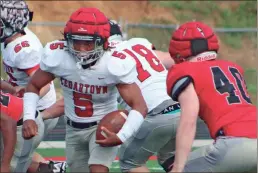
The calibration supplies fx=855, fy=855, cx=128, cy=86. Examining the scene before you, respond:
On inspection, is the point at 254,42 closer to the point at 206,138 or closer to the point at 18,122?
the point at 206,138

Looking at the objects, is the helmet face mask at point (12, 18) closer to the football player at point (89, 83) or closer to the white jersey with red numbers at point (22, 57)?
the white jersey with red numbers at point (22, 57)

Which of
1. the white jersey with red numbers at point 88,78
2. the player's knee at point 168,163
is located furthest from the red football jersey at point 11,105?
the player's knee at point 168,163

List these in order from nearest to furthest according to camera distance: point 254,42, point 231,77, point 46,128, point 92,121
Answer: point 231,77 → point 92,121 → point 46,128 → point 254,42

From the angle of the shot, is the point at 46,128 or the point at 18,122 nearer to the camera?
the point at 18,122

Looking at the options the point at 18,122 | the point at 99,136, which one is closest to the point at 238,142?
the point at 99,136

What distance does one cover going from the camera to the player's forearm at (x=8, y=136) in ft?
20.9

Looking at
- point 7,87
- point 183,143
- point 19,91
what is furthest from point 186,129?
point 19,91

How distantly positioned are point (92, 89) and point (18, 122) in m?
0.75

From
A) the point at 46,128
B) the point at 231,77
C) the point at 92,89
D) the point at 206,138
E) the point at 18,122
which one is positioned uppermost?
the point at 231,77

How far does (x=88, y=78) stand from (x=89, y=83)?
0.05 metres

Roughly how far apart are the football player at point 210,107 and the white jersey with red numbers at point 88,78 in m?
0.62

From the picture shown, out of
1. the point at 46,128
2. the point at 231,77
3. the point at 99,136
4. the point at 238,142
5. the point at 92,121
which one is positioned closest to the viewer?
the point at 238,142

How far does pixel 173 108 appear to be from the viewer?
715 cm

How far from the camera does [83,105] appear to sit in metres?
6.75
